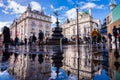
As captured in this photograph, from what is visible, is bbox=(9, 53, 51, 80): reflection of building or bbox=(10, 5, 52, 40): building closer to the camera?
bbox=(9, 53, 51, 80): reflection of building

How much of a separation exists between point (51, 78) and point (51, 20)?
308ft

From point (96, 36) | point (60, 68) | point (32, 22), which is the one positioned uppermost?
point (32, 22)

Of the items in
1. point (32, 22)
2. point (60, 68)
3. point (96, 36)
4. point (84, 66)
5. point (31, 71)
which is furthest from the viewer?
point (32, 22)

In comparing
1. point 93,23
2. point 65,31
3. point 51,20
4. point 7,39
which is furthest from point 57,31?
point 65,31

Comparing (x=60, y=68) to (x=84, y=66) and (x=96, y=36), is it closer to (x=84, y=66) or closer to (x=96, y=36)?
(x=84, y=66)

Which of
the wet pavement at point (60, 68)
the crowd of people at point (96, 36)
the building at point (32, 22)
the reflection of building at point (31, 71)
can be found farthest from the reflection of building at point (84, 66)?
the building at point (32, 22)

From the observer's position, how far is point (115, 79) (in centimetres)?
384

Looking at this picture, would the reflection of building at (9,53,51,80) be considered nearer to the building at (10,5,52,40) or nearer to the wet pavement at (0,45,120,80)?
the wet pavement at (0,45,120,80)

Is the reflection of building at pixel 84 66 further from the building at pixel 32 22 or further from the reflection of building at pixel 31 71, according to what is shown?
the building at pixel 32 22

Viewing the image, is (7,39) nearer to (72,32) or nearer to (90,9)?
(90,9)

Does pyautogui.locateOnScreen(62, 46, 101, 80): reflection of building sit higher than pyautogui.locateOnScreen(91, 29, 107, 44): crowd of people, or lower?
lower

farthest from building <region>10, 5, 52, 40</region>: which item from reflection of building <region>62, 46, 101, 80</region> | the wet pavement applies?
reflection of building <region>62, 46, 101, 80</region>

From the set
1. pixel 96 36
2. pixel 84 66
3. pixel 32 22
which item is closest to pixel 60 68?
pixel 84 66

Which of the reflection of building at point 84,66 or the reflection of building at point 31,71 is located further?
the reflection of building at point 84,66
